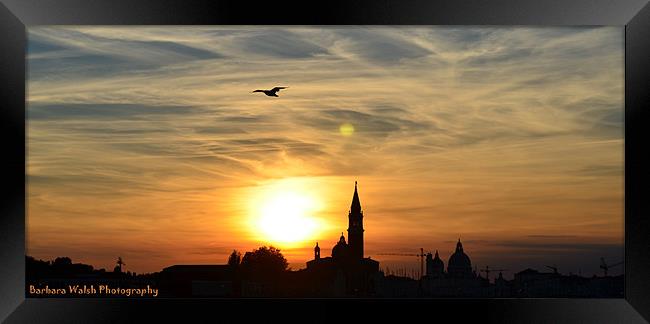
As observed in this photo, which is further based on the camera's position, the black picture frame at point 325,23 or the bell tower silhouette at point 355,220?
the bell tower silhouette at point 355,220

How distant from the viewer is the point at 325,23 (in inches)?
196

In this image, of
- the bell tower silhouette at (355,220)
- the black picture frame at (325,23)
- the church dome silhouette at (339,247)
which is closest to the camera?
the black picture frame at (325,23)

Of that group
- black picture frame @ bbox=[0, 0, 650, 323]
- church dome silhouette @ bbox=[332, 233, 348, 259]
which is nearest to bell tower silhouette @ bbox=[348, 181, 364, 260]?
church dome silhouette @ bbox=[332, 233, 348, 259]

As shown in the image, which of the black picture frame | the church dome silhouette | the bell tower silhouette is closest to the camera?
the black picture frame

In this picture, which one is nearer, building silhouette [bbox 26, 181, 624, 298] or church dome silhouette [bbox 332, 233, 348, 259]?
building silhouette [bbox 26, 181, 624, 298]

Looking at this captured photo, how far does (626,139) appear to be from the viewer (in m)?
5.04

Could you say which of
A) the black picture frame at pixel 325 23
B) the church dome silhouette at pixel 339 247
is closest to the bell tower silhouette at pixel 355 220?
the church dome silhouette at pixel 339 247

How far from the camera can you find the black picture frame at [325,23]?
4969 millimetres

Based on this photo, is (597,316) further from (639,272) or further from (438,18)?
(438,18)

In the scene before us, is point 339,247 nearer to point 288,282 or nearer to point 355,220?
point 355,220

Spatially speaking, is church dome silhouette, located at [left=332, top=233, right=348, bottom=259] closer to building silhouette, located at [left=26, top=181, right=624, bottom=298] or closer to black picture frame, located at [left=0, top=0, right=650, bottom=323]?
building silhouette, located at [left=26, top=181, right=624, bottom=298]

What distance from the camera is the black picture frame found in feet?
16.3

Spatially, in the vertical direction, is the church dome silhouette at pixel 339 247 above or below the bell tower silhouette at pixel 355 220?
below

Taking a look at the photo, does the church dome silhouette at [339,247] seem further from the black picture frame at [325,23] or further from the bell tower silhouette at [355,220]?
the black picture frame at [325,23]
